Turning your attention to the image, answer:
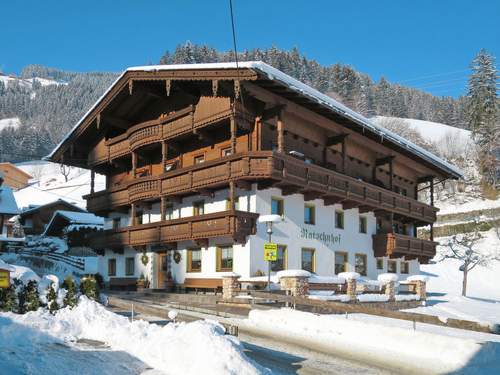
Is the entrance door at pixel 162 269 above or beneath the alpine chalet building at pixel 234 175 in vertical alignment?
beneath

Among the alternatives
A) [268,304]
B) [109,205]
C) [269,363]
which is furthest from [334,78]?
[269,363]

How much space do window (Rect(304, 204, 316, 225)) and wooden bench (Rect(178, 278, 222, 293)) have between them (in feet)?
18.2

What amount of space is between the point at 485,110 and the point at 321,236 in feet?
232

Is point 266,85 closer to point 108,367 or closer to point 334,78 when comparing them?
point 108,367

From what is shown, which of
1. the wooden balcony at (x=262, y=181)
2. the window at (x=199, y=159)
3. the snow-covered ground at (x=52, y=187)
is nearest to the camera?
the wooden balcony at (x=262, y=181)

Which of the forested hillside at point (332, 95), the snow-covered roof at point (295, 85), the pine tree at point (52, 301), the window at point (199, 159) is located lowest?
the pine tree at point (52, 301)

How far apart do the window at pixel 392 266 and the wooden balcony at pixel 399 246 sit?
0.67 metres

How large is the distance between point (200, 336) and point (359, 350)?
4.85 m

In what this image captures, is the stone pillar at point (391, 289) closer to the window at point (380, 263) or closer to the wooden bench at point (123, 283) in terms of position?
the window at point (380, 263)

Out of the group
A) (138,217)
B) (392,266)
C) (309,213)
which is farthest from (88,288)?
(392,266)

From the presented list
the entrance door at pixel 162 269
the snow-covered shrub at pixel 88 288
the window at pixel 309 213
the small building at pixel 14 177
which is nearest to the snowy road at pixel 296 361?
the snow-covered shrub at pixel 88 288

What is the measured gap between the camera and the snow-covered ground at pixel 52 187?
313 ft

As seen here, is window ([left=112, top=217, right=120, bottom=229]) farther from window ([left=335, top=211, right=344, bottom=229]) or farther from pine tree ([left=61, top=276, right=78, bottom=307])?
pine tree ([left=61, top=276, right=78, bottom=307])

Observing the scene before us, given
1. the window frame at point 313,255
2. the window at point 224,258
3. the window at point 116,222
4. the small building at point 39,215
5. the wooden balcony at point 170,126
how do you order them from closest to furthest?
the wooden balcony at point 170,126 → the window at point 224,258 → the window frame at point 313,255 → the window at point 116,222 → the small building at point 39,215
